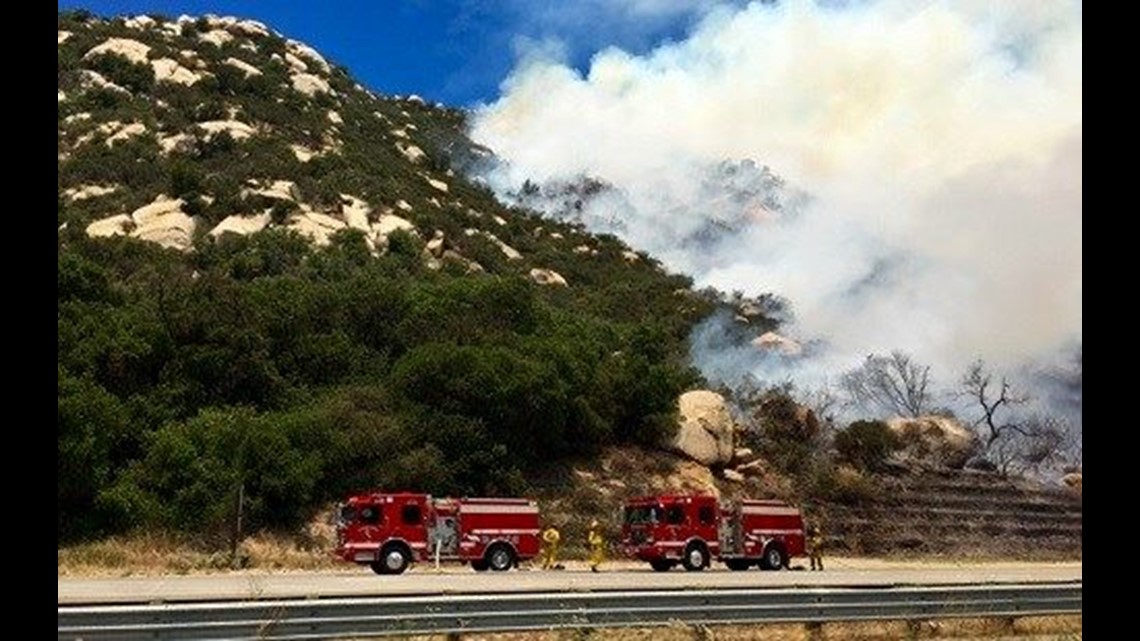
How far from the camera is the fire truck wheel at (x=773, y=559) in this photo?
32344mm

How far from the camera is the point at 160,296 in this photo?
1571 inches

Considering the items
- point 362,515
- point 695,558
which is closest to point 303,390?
point 362,515

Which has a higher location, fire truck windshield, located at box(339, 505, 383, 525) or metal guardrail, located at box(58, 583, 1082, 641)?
metal guardrail, located at box(58, 583, 1082, 641)

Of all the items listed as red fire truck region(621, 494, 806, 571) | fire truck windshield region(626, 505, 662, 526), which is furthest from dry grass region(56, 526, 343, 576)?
red fire truck region(621, 494, 806, 571)

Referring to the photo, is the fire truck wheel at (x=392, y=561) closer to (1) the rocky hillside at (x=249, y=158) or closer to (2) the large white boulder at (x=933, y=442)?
(2) the large white boulder at (x=933, y=442)

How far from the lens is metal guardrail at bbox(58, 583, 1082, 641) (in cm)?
1169

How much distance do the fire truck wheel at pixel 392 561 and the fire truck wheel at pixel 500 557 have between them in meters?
2.23

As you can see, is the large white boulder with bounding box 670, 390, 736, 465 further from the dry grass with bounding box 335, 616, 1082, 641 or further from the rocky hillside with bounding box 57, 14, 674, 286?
the dry grass with bounding box 335, 616, 1082, 641

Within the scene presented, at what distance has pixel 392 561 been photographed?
2780 centimetres

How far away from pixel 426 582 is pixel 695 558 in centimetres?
1052

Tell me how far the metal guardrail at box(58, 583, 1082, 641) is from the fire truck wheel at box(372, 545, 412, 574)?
43.8 ft

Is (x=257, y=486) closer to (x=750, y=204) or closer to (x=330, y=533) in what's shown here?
(x=330, y=533)
